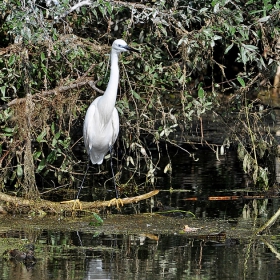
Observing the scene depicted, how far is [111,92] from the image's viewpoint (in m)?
7.73

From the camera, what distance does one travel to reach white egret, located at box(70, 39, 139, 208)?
7590 millimetres

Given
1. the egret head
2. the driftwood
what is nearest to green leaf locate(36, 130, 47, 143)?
the driftwood

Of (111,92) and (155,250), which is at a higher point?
(111,92)

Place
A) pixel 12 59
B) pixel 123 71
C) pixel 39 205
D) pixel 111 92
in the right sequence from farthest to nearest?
pixel 123 71 < pixel 111 92 < pixel 39 205 < pixel 12 59

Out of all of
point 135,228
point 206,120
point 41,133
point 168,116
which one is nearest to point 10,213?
point 41,133

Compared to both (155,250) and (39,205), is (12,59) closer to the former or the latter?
(39,205)

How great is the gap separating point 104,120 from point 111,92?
643mm

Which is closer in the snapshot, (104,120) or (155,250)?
(155,250)

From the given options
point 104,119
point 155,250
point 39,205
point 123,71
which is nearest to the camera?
point 155,250

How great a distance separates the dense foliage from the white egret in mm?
189

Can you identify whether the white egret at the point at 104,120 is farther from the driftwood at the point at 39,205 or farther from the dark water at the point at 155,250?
the dark water at the point at 155,250

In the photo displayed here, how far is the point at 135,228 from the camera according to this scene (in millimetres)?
6887

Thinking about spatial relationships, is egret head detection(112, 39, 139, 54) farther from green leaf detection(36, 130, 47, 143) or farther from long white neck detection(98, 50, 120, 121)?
A: green leaf detection(36, 130, 47, 143)

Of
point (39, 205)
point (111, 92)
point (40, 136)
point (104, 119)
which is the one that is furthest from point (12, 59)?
point (39, 205)
